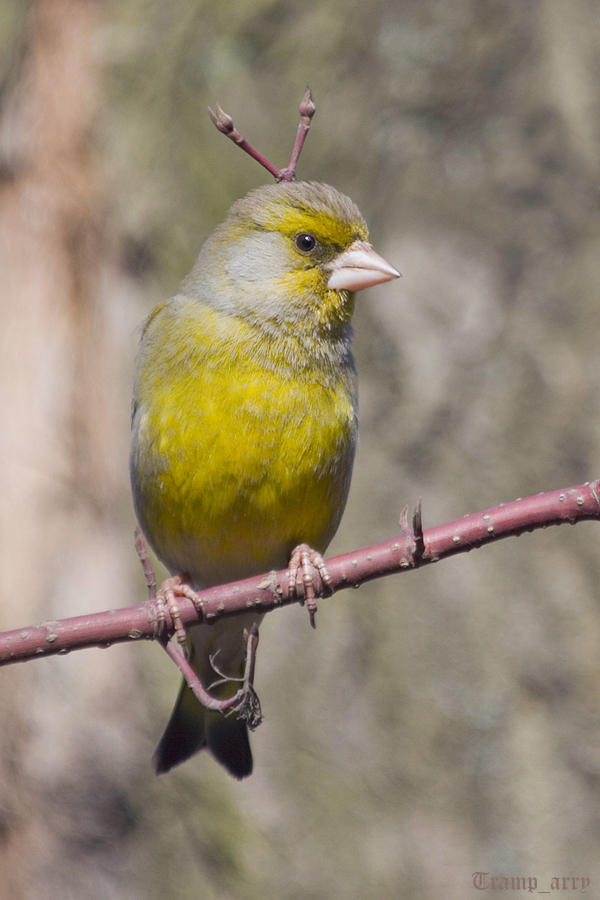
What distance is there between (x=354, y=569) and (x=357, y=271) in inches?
38.9

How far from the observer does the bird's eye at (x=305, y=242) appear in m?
2.71

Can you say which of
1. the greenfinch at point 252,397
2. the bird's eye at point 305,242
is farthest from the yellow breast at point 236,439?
the bird's eye at point 305,242

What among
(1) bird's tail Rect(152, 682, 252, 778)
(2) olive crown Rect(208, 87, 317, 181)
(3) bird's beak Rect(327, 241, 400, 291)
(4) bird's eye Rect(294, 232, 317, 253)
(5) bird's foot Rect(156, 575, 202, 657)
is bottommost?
(1) bird's tail Rect(152, 682, 252, 778)

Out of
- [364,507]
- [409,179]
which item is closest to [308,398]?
[364,507]

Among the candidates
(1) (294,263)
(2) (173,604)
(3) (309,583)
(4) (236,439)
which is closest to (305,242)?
(1) (294,263)

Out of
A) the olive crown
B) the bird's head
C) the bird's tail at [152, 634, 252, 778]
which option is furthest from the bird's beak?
the bird's tail at [152, 634, 252, 778]

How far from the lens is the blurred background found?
5.40 metres

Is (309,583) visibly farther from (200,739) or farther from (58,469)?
(58,469)

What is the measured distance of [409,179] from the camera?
548 cm

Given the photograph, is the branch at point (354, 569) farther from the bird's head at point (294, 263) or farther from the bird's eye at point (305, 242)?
the bird's eye at point (305, 242)

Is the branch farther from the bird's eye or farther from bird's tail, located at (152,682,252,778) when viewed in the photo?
the bird's eye

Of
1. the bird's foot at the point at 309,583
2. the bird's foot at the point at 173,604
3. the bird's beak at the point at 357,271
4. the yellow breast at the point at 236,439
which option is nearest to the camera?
the bird's foot at the point at 173,604

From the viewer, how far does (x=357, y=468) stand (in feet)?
18.3

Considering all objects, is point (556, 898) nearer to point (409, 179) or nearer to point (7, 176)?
point (409, 179)
